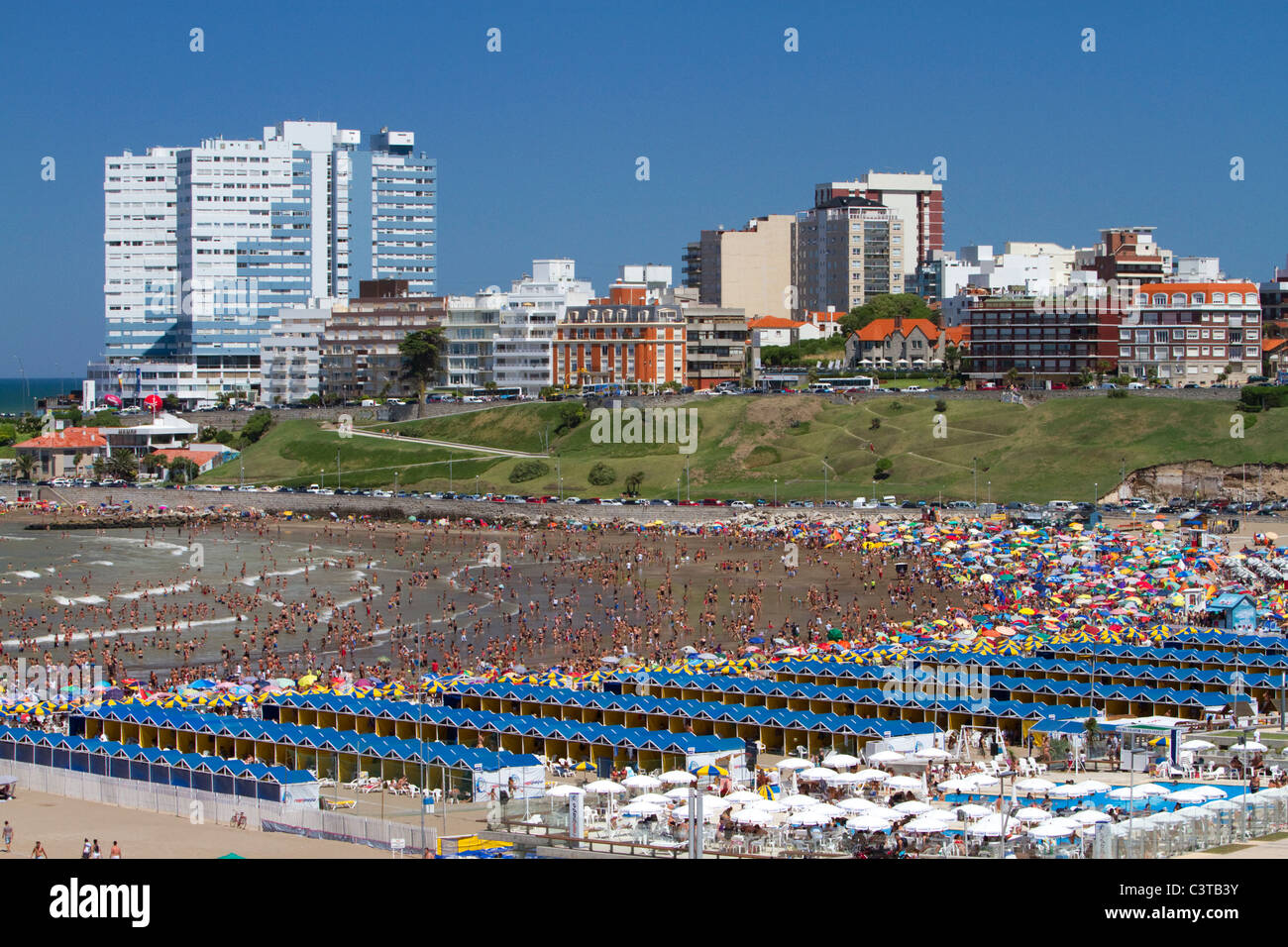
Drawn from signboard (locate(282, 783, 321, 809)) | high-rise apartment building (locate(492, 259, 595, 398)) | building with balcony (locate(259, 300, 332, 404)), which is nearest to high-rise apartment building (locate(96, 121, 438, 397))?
building with balcony (locate(259, 300, 332, 404))

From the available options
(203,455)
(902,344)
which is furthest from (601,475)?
(902,344)

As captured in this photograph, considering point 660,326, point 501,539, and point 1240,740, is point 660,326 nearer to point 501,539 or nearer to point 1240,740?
point 501,539

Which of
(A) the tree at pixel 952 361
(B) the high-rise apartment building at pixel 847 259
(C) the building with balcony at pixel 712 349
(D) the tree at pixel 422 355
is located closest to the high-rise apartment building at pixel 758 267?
(B) the high-rise apartment building at pixel 847 259

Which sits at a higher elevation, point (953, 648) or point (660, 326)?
point (660, 326)

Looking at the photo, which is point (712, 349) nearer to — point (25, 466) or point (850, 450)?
point (850, 450)

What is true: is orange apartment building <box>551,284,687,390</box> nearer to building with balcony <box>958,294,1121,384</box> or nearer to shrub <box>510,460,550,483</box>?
building with balcony <box>958,294,1121,384</box>
